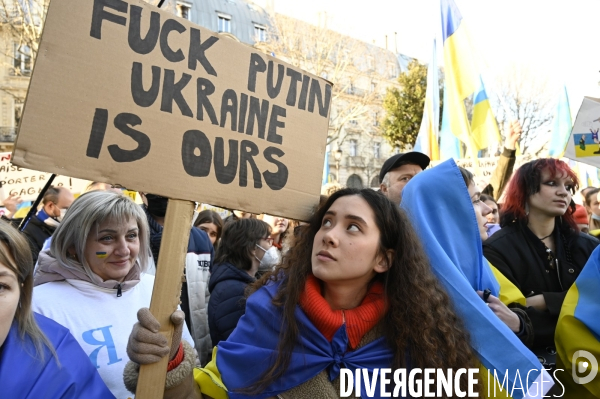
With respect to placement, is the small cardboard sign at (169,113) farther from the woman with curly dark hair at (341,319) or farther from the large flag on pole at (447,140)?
the large flag on pole at (447,140)

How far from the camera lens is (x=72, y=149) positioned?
5.38ft

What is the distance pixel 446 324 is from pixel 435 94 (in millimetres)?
9506

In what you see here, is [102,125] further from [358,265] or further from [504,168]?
[504,168]

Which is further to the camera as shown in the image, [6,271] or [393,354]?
[393,354]

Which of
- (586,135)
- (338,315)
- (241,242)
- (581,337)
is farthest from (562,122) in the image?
(338,315)

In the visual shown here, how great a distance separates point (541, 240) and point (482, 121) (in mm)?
6360

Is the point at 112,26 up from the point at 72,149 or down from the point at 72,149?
up

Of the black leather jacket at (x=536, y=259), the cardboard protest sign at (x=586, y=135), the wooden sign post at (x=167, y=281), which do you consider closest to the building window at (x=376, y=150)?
the cardboard protest sign at (x=586, y=135)

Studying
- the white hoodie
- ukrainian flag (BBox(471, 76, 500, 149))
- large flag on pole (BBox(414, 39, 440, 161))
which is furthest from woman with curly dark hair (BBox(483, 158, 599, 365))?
large flag on pole (BBox(414, 39, 440, 161))

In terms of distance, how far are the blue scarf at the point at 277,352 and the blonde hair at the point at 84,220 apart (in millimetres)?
826

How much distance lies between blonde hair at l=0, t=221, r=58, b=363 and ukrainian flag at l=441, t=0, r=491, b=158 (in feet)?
25.7

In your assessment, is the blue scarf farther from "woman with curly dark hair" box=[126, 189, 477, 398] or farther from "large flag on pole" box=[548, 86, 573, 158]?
"large flag on pole" box=[548, 86, 573, 158]

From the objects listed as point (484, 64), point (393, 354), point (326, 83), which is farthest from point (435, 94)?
point (393, 354)

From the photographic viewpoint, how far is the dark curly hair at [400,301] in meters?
1.77
